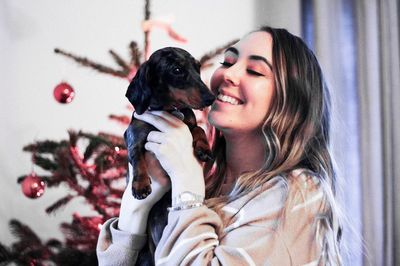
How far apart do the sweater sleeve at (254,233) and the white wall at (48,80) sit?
1.92 metres

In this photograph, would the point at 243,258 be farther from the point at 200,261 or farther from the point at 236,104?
the point at 236,104

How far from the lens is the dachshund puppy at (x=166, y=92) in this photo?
112cm

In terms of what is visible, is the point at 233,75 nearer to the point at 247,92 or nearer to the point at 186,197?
the point at 247,92

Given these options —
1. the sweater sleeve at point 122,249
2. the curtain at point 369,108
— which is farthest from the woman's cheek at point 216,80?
the curtain at point 369,108

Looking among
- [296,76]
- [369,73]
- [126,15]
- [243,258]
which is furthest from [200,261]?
[126,15]

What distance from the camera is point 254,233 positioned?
3.27 ft

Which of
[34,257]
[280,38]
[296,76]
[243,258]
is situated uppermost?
[280,38]

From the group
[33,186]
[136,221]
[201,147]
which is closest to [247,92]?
[201,147]

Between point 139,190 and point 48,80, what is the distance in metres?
2.04

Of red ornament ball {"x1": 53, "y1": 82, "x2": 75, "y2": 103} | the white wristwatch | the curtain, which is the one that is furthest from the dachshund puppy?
the curtain

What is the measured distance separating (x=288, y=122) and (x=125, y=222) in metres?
0.48

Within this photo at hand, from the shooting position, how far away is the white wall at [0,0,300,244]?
9.29 ft

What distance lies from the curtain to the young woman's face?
58.5 inches

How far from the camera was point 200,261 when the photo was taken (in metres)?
0.95
